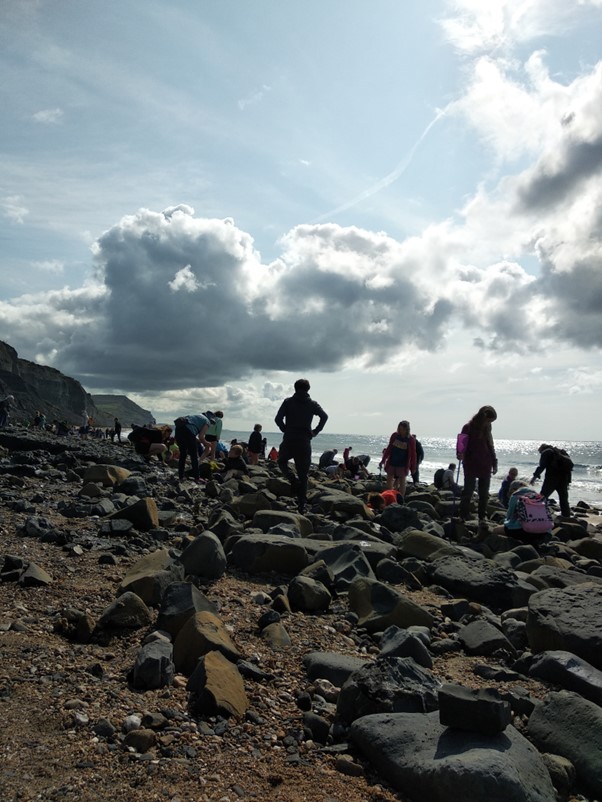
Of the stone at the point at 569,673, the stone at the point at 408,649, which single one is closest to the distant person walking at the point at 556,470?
the stone at the point at 569,673

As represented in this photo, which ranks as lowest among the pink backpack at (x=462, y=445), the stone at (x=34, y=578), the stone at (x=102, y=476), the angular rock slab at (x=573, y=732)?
the angular rock slab at (x=573, y=732)

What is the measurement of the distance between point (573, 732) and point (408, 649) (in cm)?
119

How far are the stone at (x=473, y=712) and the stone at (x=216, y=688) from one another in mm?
1072

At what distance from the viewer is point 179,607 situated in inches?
159

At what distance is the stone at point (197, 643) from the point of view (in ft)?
11.8

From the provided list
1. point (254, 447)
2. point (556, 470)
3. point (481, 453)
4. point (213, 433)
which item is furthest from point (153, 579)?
point (254, 447)

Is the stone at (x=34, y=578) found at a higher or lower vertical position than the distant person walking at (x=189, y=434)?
lower

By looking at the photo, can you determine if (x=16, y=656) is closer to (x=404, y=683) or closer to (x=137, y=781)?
(x=137, y=781)

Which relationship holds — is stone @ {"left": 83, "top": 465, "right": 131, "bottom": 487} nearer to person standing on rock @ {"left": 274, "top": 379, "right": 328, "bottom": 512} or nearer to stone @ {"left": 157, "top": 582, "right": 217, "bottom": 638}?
person standing on rock @ {"left": 274, "top": 379, "right": 328, "bottom": 512}

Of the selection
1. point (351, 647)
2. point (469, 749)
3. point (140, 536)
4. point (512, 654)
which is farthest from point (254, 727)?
point (140, 536)

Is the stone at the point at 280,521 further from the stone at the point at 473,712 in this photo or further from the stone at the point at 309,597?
the stone at the point at 473,712

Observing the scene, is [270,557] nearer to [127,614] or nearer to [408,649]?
[127,614]

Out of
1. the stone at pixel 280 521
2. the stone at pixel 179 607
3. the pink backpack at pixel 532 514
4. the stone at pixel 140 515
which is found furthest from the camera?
the pink backpack at pixel 532 514

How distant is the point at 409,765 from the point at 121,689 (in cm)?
161
